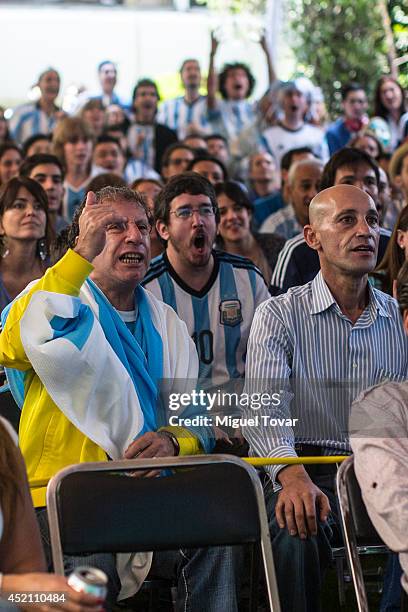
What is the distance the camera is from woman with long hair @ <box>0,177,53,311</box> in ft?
21.0

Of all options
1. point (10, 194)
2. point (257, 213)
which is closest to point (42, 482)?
point (10, 194)

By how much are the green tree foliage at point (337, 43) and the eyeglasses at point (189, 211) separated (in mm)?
8518

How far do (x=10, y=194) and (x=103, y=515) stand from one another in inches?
132

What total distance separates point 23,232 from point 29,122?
602 cm

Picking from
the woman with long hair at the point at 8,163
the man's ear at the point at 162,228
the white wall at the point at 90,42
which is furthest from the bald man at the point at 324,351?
the white wall at the point at 90,42

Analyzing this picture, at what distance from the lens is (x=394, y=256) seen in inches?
218

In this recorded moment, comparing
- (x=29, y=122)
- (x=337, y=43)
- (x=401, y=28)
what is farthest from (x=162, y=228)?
(x=337, y=43)

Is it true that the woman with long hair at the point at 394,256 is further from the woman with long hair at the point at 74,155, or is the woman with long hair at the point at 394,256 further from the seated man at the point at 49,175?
the woman with long hair at the point at 74,155

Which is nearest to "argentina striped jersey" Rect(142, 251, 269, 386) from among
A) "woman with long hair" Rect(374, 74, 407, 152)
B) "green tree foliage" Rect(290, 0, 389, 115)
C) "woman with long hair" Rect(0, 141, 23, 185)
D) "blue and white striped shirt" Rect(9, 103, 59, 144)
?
"woman with long hair" Rect(0, 141, 23, 185)

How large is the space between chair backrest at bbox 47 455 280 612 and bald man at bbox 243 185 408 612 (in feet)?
2.00

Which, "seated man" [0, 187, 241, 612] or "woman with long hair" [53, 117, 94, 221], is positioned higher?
"woman with long hair" [53, 117, 94, 221]

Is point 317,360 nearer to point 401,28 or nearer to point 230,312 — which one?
point 230,312

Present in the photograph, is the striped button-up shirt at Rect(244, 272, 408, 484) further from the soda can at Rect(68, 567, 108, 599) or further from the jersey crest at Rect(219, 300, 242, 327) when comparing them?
the soda can at Rect(68, 567, 108, 599)

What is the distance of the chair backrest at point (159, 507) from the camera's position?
348cm
